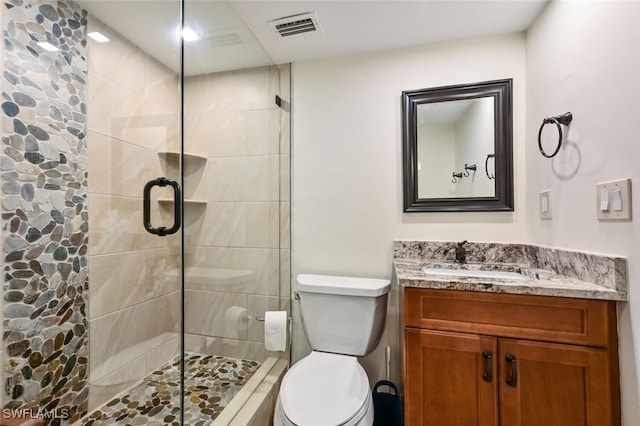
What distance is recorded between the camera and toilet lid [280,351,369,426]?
1.08 m

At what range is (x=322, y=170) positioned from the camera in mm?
1823

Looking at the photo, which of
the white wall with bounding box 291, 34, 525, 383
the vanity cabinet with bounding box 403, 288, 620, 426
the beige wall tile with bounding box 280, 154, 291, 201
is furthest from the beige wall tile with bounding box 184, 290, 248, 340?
the vanity cabinet with bounding box 403, 288, 620, 426

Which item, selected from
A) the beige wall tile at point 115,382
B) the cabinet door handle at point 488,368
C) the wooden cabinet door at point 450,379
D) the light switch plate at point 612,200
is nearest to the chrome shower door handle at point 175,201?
the beige wall tile at point 115,382

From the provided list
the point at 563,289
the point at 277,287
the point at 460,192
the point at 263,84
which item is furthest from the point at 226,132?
the point at 563,289

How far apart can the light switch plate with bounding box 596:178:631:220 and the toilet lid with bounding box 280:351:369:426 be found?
1.12 m

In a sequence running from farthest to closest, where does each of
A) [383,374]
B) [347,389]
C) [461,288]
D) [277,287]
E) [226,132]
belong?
[277,287] < [383,374] < [226,132] < [347,389] < [461,288]

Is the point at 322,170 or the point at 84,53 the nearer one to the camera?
the point at 84,53

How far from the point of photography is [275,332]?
1.57 metres

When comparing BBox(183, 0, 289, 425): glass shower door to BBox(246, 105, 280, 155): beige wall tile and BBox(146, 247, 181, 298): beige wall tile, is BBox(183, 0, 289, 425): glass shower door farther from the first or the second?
BBox(146, 247, 181, 298): beige wall tile

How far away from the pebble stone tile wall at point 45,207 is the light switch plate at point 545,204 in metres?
2.21

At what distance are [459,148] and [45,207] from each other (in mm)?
2029

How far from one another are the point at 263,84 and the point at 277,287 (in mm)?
1264

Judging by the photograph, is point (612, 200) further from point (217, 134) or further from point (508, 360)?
point (217, 134)

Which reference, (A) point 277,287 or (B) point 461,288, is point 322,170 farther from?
(B) point 461,288
